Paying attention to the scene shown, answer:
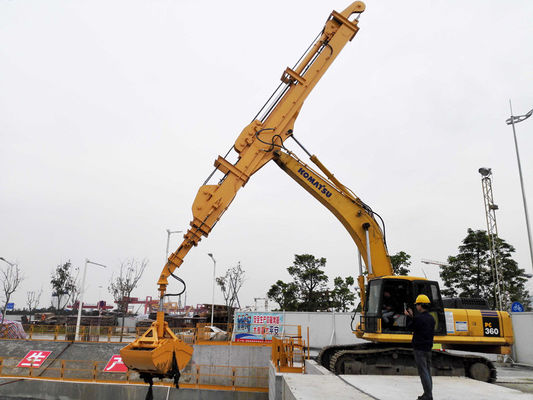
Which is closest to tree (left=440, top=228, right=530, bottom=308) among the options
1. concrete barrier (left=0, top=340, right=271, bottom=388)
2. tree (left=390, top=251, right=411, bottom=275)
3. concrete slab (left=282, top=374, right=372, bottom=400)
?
tree (left=390, top=251, right=411, bottom=275)

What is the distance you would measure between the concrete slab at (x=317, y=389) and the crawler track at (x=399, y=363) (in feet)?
4.94

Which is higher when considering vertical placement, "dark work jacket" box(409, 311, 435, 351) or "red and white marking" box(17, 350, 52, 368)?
"dark work jacket" box(409, 311, 435, 351)

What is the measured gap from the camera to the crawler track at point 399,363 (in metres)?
9.99

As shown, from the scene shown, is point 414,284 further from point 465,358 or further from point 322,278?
point 322,278

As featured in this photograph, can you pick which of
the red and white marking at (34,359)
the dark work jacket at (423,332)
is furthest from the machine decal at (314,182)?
the red and white marking at (34,359)

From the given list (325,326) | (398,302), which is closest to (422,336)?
(398,302)

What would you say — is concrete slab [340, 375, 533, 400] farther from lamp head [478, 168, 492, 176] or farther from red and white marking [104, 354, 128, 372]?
lamp head [478, 168, 492, 176]

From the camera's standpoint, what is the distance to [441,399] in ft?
21.7

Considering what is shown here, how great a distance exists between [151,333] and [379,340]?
6.08 meters

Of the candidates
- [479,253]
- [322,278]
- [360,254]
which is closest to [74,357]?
[360,254]

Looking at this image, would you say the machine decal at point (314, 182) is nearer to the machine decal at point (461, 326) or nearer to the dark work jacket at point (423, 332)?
the machine decal at point (461, 326)

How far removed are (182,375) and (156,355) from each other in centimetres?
1208

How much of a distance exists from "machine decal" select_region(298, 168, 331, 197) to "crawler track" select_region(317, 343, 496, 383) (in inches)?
195

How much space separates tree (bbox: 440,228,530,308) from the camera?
32562mm
